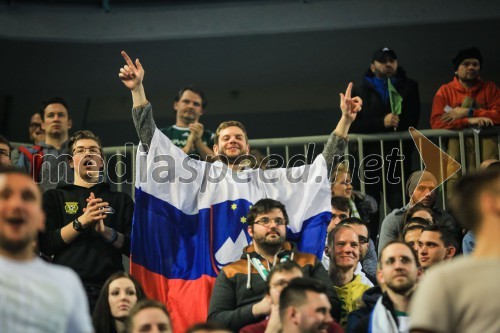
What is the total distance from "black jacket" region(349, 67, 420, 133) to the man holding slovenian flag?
6.02 ft

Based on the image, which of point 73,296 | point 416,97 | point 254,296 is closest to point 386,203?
point 416,97

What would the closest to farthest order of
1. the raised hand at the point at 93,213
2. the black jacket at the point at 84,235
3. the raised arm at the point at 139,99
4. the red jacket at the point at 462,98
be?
the raised hand at the point at 93,213 → the black jacket at the point at 84,235 → the raised arm at the point at 139,99 → the red jacket at the point at 462,98

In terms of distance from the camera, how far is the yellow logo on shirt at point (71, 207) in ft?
25.4

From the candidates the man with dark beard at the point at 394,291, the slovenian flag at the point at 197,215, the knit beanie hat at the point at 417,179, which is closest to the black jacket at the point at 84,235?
the slovenian flag at the point at 197,215

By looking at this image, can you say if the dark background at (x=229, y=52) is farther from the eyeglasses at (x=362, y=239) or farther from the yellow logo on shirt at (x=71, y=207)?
the yellow logo on shirt at (x=71, y=207)

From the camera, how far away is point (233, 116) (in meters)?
14.4

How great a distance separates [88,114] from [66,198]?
22.1 feet

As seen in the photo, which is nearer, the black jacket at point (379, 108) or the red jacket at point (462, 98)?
the black jacket at point (379, 108)

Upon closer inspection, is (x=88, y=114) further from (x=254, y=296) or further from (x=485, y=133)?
(x=254, y=296)

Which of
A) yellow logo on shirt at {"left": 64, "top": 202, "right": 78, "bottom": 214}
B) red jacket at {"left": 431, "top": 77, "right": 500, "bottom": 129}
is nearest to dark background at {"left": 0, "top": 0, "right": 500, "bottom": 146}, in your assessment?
red jacket at {"left": 431, "top": 77, "right": 500, "bottom": 129}

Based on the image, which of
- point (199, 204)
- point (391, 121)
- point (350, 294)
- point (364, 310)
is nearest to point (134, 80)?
point (199, 204)

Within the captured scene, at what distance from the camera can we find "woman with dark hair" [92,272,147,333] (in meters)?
6.78

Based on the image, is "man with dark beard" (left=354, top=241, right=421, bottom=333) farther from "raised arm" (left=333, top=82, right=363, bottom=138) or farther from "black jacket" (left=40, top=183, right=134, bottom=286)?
"black jacket" (left=40, top=183, right=134, bottom=286)

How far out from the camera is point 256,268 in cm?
734
